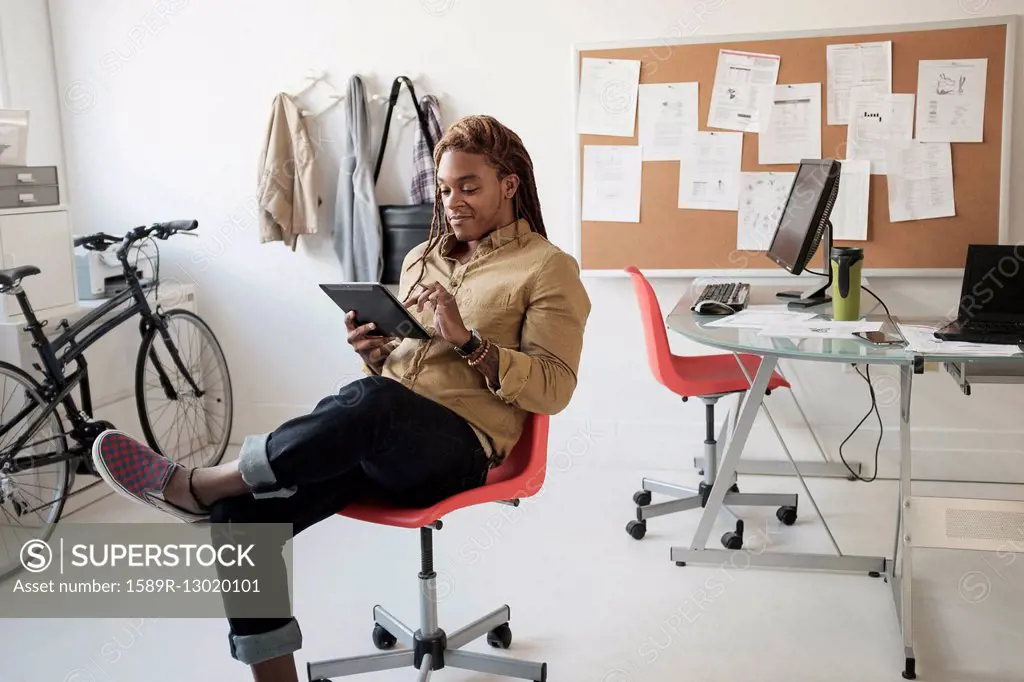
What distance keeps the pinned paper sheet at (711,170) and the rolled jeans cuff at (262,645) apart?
2.33 meters

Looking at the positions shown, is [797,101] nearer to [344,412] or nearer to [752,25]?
[752,25]

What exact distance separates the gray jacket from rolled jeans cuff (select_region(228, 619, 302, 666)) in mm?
2085

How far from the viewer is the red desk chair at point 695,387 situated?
3113 mm

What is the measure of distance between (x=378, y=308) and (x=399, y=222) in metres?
1.82

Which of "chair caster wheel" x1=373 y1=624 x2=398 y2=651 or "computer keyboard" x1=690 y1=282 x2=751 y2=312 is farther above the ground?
"computer keyboard" x1=690 y1=282 x2=751 y2=312

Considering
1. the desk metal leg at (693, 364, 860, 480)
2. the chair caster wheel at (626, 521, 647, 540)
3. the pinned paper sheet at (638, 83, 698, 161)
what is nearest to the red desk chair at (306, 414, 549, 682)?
the chair caster wheel at (626, 521, 647, 540)

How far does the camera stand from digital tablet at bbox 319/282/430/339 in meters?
2.02

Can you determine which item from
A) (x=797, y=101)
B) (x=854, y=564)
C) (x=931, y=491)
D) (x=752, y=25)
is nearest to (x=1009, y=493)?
(x=931, y=491)

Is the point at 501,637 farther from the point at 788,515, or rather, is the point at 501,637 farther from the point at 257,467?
the point at 788,515

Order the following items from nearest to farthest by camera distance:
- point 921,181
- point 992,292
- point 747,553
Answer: point 992,292
point 747,553
point 921,181

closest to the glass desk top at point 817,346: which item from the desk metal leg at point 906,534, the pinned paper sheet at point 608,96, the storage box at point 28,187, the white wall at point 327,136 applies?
the desk metal leg at point 906,534

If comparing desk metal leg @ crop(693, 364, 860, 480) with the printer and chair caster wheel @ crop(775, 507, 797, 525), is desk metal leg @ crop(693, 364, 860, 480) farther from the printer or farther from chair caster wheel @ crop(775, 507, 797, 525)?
the printer

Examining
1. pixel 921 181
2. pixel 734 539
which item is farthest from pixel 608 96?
pixel 734 539

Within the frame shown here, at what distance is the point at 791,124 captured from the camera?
3580 mm
